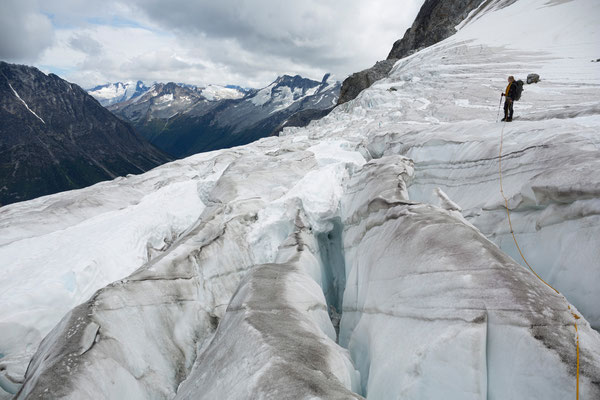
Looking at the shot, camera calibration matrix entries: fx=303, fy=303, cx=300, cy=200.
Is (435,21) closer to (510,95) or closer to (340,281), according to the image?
(510,95)

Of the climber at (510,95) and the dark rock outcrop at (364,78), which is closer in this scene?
the climber at (510,95)

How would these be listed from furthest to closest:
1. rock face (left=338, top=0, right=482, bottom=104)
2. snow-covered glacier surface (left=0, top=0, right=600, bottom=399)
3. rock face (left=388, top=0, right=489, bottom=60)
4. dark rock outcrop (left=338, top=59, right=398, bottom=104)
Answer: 1. rock face (left=388, top=0, right=489, bottom=60)
2. rock face (left=338, top=0, right=482, bottom=104)
3. dark rock outcrop (left=338, top=59, right=398, bottom=104)
4. snow-covered glacier surface (left=0, top=0, right=600, bottom=399)

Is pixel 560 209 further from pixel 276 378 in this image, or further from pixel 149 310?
pixel 149 310

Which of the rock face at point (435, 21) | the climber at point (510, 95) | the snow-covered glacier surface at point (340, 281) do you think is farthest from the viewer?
the rock face at point (435, 21)

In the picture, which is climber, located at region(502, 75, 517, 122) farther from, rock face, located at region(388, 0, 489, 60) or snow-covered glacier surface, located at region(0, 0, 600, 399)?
rock face, located at region(388, 0, 489, 60)

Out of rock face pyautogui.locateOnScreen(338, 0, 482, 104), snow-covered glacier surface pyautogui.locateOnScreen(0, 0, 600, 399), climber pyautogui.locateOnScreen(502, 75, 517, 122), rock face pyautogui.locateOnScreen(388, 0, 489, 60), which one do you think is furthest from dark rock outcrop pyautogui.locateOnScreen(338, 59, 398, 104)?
climber pyautogui.locateOnScreen(502, 75, 517, 122)

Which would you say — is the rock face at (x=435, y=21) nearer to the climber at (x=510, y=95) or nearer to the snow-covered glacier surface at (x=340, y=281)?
the snow-covered glacier surface at (x=340, y=281)

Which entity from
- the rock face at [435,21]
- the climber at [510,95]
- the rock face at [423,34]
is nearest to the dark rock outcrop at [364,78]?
the rock face at [423,34]
